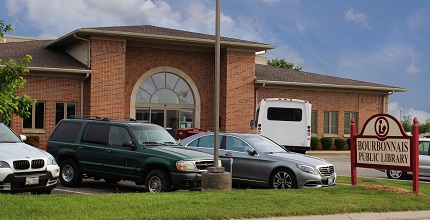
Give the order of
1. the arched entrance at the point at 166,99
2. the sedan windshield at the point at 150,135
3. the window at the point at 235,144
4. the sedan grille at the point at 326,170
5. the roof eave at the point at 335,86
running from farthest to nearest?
the roof eave at the point at 335,86, the arched entrance at the point at 166,99, the window at the point at 235,144, the sedan grille at the point at 326,170, the sedan windshield at the point at 150,135

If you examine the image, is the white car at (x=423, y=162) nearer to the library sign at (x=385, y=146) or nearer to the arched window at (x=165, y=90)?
the library sign at (x=385, y=146)

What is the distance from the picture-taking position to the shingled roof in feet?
104

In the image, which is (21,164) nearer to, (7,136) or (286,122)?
(7,136)

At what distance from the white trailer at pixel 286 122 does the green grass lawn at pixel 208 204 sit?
1695 centimetres

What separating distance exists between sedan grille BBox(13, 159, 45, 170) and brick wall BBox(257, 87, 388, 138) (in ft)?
84.7

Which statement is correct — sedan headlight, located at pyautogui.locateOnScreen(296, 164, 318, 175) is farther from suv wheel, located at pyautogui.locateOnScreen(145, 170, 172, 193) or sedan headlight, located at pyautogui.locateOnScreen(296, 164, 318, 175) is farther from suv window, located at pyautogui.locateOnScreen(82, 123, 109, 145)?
suv window, located at pyautogui.locateOnScreen(82, 123, 109, 145)

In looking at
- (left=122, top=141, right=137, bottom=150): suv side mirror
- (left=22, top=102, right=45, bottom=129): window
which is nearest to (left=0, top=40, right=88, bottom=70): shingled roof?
(left=22, top=102, right=45, bottom=129): window

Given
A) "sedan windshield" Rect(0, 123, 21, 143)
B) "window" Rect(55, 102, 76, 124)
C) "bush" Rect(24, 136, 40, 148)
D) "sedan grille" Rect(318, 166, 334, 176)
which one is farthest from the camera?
"window" Rect(55, 102, 76, 124)

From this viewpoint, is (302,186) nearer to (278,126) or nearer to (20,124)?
(278,126)

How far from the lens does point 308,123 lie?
31.1m

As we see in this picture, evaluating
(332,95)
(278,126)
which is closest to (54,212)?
(278,126)

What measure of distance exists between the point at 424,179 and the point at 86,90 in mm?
18065

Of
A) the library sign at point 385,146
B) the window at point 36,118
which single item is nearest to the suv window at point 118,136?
the library sign at point 385,146

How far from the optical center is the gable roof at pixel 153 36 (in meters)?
31.4
